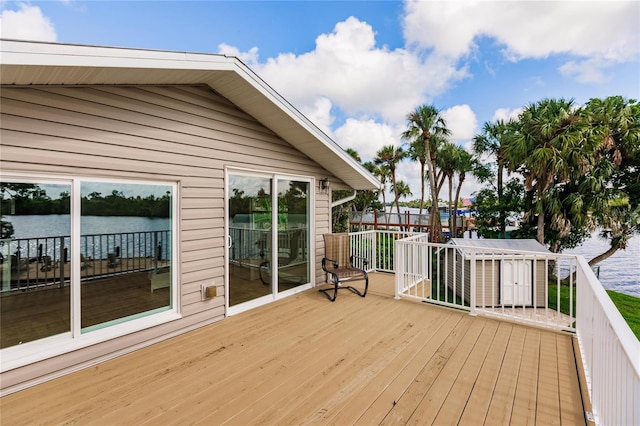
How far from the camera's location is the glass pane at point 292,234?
16.2 feet

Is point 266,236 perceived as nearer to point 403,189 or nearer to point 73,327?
point 73,327

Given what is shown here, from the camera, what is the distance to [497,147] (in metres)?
15.3

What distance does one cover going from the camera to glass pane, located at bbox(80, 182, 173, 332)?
113 inches

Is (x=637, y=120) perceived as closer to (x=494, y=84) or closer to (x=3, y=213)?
(x=494, y=84)

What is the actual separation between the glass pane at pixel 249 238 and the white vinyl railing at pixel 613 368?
3.81m

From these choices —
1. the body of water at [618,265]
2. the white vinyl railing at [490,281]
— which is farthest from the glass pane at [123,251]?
the body of water at [618,265]

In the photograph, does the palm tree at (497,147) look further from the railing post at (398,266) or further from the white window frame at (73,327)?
the white window frame at (73,327)

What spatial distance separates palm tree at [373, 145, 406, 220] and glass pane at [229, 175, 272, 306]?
67.9 ft

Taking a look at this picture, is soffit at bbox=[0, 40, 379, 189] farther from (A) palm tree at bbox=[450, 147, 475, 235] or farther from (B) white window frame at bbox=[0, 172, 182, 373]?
(A) palm tree at bbox=[450, 147, 475, 235]

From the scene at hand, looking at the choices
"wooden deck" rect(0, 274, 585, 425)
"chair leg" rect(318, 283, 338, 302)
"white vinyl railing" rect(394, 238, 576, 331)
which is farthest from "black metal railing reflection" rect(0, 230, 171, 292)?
"white vinyl railing" rect(394, 238, 576, 331)

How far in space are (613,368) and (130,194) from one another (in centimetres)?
408

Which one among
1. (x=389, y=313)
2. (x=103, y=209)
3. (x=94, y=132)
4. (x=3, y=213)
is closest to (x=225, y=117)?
(x=94, y=132)

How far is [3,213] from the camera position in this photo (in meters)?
2.45

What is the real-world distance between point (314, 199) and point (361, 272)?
5.28 feet
